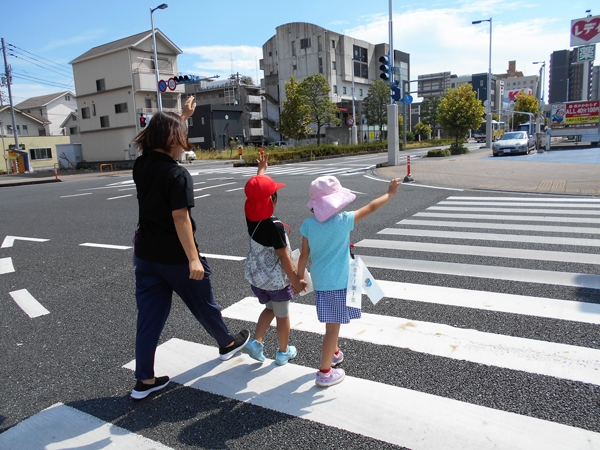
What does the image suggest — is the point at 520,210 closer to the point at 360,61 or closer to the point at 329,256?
the point at 329,256

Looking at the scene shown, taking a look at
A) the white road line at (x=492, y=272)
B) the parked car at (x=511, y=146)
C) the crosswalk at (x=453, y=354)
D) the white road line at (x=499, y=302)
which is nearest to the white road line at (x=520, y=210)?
the crosswalk at (x=453, y=354)

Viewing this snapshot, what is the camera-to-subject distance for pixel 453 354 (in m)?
3.29

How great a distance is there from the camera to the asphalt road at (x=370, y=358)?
2.49 meters

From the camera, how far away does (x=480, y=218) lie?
27.4 feet

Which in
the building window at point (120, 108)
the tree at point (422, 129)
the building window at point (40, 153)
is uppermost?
the building window at point (120, 108)

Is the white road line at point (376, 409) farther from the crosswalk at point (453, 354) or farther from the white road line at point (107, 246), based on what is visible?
the white road line at point (107, 246)

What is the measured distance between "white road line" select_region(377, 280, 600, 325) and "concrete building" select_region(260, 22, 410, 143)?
60711 mm

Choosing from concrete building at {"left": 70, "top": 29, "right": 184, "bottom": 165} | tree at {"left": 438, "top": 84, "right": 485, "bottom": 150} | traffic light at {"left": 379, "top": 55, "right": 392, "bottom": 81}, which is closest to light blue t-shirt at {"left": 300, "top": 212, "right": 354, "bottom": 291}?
traffic light at {"left": 379, "top": 55, "right": 392, "bottom": 81}

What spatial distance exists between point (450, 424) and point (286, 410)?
937 mm

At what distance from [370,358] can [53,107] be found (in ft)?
228

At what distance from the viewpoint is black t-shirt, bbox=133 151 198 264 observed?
2.65 metres

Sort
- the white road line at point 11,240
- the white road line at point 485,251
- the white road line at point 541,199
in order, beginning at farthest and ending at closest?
the white road line at point 541,199
the white road line at point 11,240
the white road line at point 485,251

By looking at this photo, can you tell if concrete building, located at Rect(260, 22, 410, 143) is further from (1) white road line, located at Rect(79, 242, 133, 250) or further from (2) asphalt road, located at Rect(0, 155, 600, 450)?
(2) asphalt road, located at Rect(0, 155, 600, 450)

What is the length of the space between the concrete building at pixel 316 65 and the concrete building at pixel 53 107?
2805 cm
